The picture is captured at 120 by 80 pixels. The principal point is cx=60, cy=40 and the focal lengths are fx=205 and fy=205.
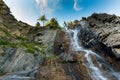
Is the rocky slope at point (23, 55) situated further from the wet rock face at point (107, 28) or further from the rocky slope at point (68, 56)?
the wet rock face at point (107, 28)

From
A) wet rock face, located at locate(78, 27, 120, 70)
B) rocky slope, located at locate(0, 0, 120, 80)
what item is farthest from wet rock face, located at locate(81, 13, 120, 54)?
wet rock face, located at locate(78, 27, 120, 70)

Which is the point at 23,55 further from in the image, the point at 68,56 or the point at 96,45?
the point at 96,45

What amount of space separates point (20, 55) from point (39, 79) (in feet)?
32.0

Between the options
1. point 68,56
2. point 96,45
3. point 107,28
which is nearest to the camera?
point 68,56

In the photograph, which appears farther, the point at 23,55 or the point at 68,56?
the point at 68,56

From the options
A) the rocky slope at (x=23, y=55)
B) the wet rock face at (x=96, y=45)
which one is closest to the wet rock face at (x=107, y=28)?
the wet rock face at (x=96, y=45)

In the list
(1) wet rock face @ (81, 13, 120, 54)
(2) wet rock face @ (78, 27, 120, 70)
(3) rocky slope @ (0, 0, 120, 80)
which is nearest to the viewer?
(3) rocky slope @ (0, 0, 120, 80)

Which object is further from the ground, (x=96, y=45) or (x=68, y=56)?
(x=96, y=45)

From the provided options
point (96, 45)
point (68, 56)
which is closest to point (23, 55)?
point (68, 56)

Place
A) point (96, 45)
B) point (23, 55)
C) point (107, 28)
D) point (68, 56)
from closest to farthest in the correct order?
point (23, 55) < point (68, 56) < point (96, 45) < point (107, 28)

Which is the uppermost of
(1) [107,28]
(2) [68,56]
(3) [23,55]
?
(1) [107,28]

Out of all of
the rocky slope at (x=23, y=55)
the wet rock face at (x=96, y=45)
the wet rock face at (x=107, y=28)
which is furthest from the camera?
the wet rock face at (x=107, y=28)

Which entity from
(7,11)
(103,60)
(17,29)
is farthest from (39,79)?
(7,11)

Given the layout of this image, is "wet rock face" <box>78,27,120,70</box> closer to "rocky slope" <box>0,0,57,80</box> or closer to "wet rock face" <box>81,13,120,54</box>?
"wet rock face" <box>81,13,120,54</box>
